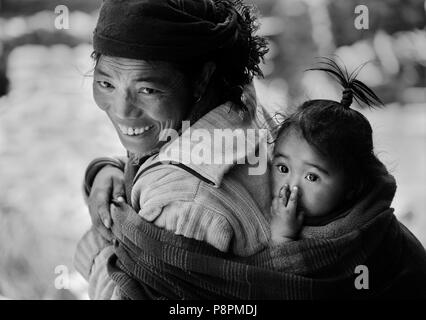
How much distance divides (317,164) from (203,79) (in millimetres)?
287

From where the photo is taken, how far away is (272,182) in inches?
46.9

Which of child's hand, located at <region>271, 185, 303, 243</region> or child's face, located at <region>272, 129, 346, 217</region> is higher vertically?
child's face, located at <region>272, 129, 346, 217</region>

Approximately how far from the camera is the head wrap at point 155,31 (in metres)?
1.07

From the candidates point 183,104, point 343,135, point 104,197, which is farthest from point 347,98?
point 104,197

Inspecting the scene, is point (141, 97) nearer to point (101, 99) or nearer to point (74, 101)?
point (101, 99)

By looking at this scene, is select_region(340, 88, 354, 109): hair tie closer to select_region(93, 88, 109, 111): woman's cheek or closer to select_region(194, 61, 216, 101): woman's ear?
select_region(194, 61, 216, 101): woman's ear

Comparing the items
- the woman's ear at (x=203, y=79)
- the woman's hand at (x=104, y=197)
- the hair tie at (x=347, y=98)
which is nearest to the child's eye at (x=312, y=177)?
the hair tie at (x=347, y=98)

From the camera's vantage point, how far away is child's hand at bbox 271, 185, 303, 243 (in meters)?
1.13

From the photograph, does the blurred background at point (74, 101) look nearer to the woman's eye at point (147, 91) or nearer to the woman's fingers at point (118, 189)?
the woman's fingers at point (118, 189)

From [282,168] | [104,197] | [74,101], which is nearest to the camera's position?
[282,168]

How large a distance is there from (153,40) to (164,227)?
0.35 m

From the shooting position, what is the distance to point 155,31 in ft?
3.52

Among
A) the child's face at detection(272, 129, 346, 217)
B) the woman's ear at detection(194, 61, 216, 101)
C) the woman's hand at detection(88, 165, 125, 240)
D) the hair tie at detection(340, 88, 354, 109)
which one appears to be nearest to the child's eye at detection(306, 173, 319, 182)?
the child's face at detection(272, 129, 346, 217)

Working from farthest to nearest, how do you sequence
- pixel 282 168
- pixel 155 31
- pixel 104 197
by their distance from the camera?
pixel 104 197 → pixel 282 168 → pixel 155 31
